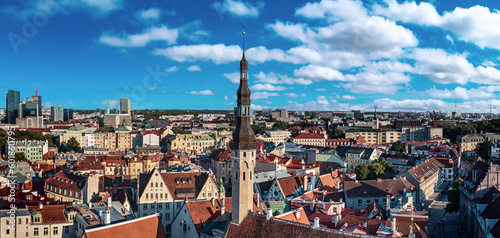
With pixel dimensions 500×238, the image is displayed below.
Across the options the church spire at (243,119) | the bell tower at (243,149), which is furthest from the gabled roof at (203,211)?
the church spire at (243,119)

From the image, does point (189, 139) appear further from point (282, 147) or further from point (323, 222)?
point (323, 222)

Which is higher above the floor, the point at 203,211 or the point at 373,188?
the point at 203,211

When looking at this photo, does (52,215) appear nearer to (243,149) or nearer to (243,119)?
(243,149)

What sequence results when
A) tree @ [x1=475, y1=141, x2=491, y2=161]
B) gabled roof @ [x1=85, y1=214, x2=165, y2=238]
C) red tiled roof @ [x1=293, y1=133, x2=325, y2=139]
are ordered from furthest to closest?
1. red tiled roof @ [x1=293, y1=133, x2=325, y2=139]
2. tree @ [x1=475, y1=141, x2=491, y2=161]
3. gabled roof @ [x1=85, y1=214, x2=165, y2=238]

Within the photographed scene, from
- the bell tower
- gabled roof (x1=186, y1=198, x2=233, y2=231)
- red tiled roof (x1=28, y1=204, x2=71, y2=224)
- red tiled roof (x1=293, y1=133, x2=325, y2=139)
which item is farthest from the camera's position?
red tiled roof (x1=293, y1=133, x2=325, y2=139)

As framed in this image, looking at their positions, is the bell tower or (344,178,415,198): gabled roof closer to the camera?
the bell tower

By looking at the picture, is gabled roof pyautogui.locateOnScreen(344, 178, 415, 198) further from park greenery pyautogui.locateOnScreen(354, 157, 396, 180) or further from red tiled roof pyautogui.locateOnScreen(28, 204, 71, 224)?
red tiled roof pyautogui.locateOnScreen(28, 204, 71, 224)

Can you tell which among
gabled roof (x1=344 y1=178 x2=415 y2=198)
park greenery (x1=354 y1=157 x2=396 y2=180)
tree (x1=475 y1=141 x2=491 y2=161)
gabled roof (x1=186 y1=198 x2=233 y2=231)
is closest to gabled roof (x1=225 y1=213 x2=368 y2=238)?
gabled roof (x1=186 y1=198 x2=233 y2=231)

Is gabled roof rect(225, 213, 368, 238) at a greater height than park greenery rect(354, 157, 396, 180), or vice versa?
gabled roof rect(225, 213, 368, 238)

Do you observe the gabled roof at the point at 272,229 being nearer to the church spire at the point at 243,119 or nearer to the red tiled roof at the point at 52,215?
the church spire at the point at 243,119

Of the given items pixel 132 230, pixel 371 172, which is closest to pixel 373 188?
pixel 371 172
